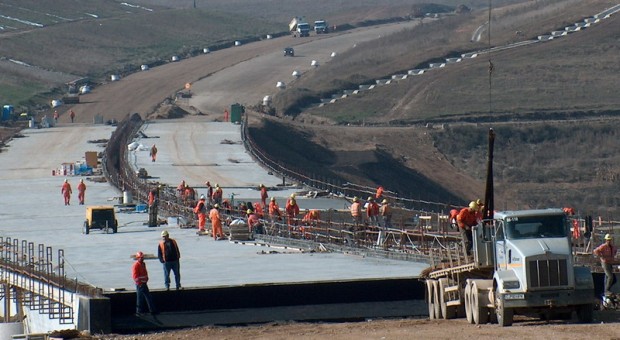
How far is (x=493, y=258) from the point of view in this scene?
2762 centimetres

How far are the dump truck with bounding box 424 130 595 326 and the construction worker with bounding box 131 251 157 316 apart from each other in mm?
6364

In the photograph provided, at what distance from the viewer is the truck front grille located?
26.2 m

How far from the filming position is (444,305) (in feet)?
96.2

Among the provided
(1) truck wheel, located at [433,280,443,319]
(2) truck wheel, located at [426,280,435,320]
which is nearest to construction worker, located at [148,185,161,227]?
(2) truck wheel, located at [426,280,435,320]

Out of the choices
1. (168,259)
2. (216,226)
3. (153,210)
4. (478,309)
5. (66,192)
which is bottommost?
(478,309)

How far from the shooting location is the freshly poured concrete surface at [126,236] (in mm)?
36188

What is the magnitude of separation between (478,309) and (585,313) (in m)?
2.00

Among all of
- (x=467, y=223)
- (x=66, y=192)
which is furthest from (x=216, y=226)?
(x=467, y=223)

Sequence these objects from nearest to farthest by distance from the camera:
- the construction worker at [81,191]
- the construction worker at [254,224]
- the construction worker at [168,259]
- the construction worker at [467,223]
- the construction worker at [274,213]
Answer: the construction worker at [467,223]
the construction worker at [168,259]
the construction worker at [254,224]
the construction worker at [274,213]
the construction worker at [81,191]

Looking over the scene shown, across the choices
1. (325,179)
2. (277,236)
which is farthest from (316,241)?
(325,179)

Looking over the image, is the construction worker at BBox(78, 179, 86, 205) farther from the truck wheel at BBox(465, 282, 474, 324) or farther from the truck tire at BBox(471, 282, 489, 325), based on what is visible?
the truck tire at BBox(471, 282, 489, 325)

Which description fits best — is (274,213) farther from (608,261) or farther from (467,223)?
(608,261)

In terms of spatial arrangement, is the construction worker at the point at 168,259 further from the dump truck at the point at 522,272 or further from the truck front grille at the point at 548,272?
the truck front grille at the point at 548,272

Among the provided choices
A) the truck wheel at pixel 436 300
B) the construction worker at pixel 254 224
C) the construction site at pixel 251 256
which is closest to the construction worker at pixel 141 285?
the construction site at pixel 251 256
